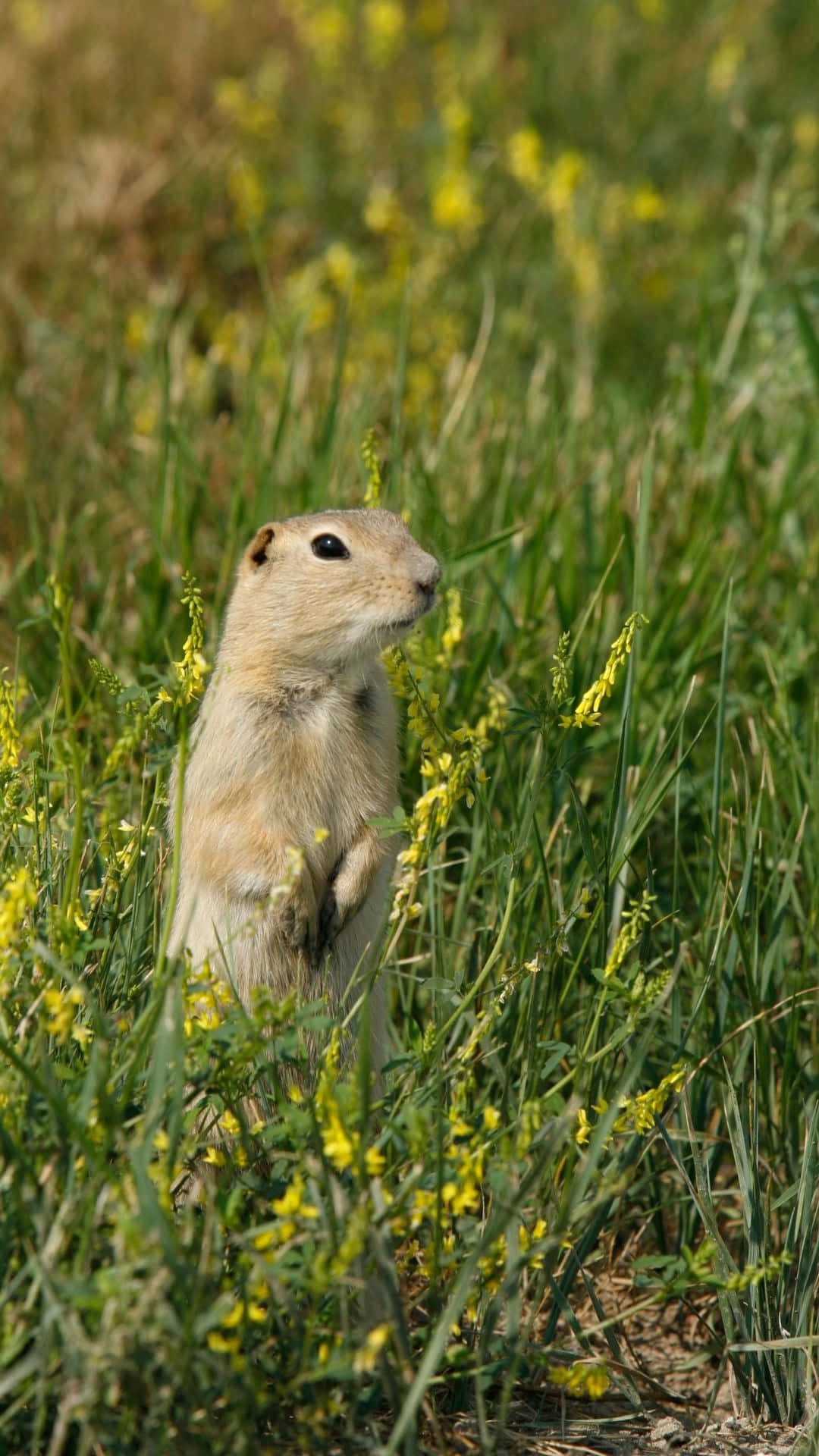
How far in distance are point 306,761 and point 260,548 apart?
20.0 inches

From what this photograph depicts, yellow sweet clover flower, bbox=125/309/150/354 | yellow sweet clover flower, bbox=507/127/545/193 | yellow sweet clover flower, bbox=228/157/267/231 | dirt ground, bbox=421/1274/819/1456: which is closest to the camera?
dirt ground, bbox=421/1274/819/1456

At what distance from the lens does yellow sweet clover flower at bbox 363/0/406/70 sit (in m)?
9.03

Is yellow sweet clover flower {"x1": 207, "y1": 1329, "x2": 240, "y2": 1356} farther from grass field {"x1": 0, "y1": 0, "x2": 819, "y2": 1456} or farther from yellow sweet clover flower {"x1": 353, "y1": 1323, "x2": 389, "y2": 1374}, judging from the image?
yellow sweet clover flower {"x1": 353, "y1": 1323, "x2": 389, "y2": 1374}

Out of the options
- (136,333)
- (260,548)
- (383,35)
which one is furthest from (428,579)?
(383,35)

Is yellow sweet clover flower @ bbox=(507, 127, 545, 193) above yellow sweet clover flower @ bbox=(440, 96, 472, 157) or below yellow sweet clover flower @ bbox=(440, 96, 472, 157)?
below

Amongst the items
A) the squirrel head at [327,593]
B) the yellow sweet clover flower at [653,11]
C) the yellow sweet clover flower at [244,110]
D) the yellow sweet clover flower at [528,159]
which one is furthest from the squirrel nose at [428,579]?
the yellow sweet clover flower at [653,11]

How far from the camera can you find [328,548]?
3.25 meters

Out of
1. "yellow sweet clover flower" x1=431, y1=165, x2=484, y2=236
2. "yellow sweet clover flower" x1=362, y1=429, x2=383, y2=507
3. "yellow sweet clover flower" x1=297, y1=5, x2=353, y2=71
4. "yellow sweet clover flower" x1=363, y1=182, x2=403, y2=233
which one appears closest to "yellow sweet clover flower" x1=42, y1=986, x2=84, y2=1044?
"yellow sweet clover flower" x1=362, y1=429, x2=383, y2=507

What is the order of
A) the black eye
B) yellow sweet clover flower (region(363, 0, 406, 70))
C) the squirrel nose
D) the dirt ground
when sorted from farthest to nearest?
1. yellow sweet clover flower (region(363, 0, 406, 70))
2. the black eye
3. the squirrel nose
4. the dirt ground

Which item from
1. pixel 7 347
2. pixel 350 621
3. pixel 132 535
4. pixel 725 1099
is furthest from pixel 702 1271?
pixel 7 347

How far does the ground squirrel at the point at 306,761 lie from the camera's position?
3092mm

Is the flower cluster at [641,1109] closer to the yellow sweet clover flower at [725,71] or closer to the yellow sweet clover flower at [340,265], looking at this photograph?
the yellow sweet clover flower at [340,265]

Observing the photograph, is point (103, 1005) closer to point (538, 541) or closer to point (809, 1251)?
point (809, 1251)

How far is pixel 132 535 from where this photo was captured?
4820mm
